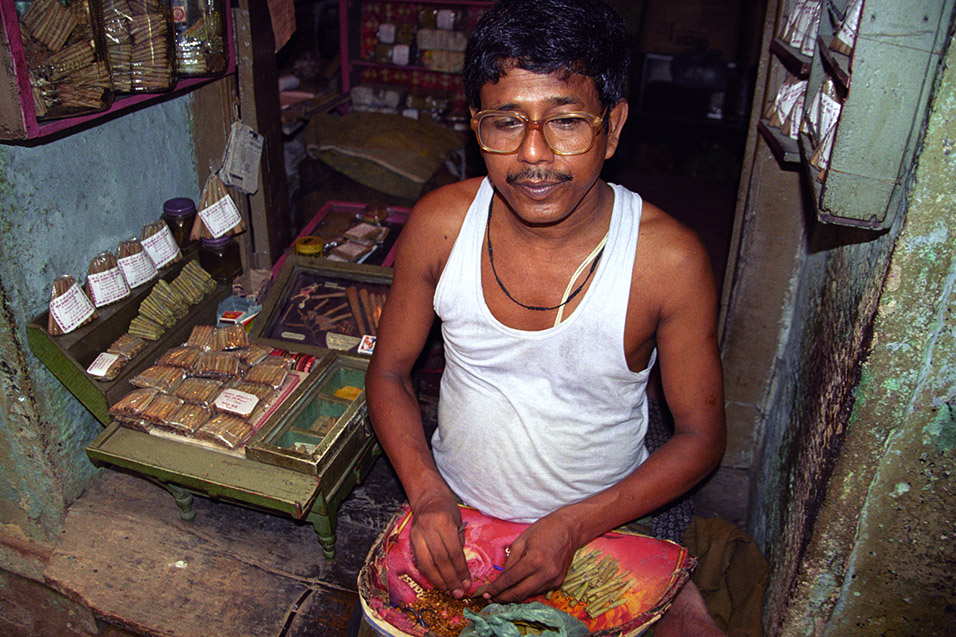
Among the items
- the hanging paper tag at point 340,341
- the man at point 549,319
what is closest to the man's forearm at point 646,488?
the man at point 549,319

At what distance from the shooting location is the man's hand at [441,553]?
1.60m

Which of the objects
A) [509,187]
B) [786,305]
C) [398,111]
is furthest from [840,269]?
[398,111]

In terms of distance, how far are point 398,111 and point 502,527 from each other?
5.93 meters

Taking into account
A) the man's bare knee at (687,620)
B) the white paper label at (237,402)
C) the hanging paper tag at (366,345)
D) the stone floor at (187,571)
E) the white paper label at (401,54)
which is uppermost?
the white paper label at (401,54)

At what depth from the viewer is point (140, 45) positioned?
6.81ft

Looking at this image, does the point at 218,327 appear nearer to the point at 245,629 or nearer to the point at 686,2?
the point at 245,629

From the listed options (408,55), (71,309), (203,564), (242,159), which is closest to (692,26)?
(408,55)

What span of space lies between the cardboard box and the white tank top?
689cm

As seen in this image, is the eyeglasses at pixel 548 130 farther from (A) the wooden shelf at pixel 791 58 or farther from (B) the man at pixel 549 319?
(A) the wooden shelf at pixel 791 58

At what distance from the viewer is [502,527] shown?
1776 mm

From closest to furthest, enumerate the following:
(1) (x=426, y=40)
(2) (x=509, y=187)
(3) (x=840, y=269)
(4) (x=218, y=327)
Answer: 1. (2) (x=509, y=187)
2. (3) (x=840, y=269)
3. (4) (x=218, y=327)
4. (1) (x=426, y=40)

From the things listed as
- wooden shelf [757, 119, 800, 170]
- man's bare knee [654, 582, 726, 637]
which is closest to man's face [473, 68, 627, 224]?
wooden shelf [757, 119, 800, 170]

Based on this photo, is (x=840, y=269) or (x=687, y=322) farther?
(x=840, y=269)

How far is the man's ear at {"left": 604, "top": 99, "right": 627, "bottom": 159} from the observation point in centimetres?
157
